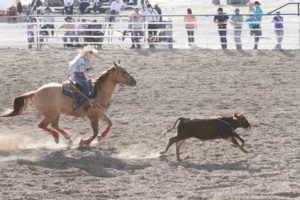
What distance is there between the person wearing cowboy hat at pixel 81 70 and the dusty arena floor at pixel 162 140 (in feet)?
2.57

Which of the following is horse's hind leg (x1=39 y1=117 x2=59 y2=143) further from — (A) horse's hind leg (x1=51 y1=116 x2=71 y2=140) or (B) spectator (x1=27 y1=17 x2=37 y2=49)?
(B) spectator (x1=27 y1=17 x2=37 y2=49)

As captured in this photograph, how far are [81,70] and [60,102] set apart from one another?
593mm

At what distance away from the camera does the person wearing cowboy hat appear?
10.4 meters

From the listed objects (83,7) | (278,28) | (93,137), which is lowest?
(93,137)

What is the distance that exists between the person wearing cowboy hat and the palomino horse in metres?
0.15

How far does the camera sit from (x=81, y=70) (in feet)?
34.2

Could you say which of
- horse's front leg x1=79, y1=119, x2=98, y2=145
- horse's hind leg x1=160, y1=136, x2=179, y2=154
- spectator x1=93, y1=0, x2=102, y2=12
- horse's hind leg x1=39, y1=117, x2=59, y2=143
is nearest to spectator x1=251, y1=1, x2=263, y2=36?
horse's front leg x1=79, y1=119, x2=98, y2=145

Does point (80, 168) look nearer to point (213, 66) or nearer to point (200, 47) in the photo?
point (213, 66)

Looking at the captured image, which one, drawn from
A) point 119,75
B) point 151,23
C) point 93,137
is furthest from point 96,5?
point 93,137

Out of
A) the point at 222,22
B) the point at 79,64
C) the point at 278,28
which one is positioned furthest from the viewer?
the point at 222,22

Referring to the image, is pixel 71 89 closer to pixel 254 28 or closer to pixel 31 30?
pixel 31 30

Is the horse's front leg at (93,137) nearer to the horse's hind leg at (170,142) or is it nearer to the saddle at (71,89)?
the saddle at (71,89)

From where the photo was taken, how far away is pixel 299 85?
15.2 meters

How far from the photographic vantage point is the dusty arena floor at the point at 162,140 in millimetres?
7914
